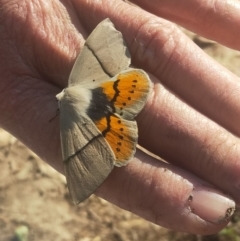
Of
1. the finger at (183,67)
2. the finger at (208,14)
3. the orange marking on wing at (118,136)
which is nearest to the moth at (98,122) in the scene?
the orange marking on wing at (118,136)

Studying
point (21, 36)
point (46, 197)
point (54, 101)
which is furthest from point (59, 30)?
point (46, 197)

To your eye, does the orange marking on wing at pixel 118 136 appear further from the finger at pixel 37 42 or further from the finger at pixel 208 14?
the finger at pixel 208 14

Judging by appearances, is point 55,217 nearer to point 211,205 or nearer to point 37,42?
point 37,42

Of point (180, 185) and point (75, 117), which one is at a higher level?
point (75, 117)

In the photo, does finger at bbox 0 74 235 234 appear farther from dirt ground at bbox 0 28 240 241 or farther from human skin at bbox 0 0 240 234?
dirt ground at bbox 0 28 240 241

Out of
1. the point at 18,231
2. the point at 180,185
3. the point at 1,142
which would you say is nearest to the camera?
the point at 180,185

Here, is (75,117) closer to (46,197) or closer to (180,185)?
(180,185)

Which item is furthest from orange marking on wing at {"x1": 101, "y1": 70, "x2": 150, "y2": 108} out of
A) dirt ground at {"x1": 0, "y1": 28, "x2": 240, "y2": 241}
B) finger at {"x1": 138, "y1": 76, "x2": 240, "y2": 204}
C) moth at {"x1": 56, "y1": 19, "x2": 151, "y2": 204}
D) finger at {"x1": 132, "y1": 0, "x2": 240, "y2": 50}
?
dirt ground at {"x1": 0, "y1": 28, "x2": 240, "y2": 241}
